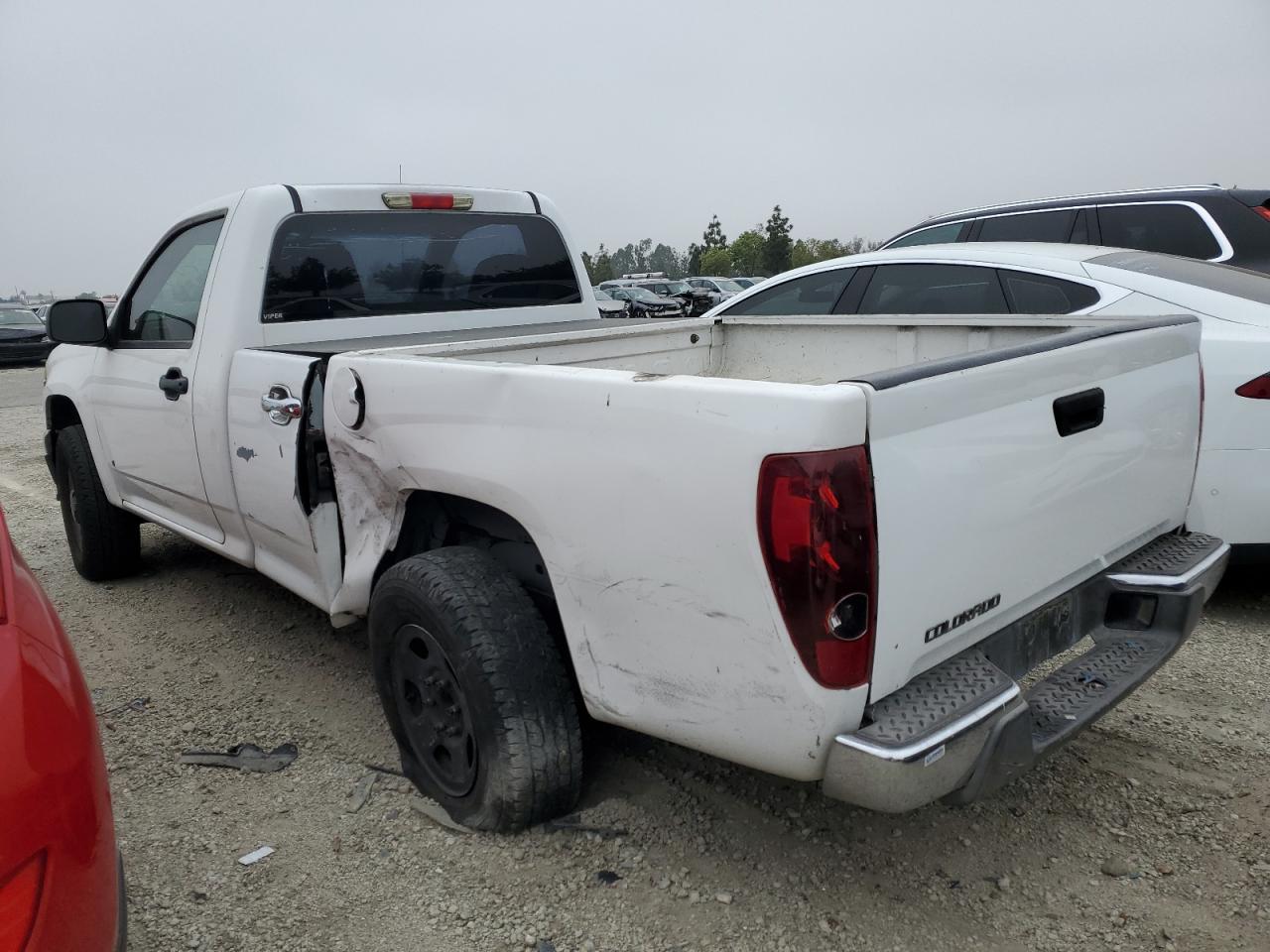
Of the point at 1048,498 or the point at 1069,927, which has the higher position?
the point at 1048,498

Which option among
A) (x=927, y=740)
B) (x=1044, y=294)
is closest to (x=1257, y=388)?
(x=1044, y=294)

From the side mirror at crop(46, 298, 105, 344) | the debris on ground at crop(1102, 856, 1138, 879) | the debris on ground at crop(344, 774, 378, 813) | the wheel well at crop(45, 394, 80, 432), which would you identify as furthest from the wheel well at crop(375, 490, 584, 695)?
the wheel well at crop(45, 394, 80, 432)

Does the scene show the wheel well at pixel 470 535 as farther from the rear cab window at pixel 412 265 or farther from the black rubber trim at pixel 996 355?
the rear cab window at pixel 412 265

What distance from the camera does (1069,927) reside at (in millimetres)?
2227

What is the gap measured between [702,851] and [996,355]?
1.53 metres

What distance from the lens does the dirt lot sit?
227 centimetres

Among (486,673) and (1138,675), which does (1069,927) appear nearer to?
(1138,675)

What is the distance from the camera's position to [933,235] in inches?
291

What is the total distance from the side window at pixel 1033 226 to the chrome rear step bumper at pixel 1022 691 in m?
4.27

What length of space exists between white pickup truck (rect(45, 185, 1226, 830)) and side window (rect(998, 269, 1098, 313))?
1.01 m

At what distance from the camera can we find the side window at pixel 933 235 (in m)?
7.16

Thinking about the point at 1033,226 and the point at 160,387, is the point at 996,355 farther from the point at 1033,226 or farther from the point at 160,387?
the point at 1033,226

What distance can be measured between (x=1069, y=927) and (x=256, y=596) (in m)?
3.88

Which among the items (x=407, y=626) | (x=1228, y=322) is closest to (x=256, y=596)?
(x=407, y=626)
